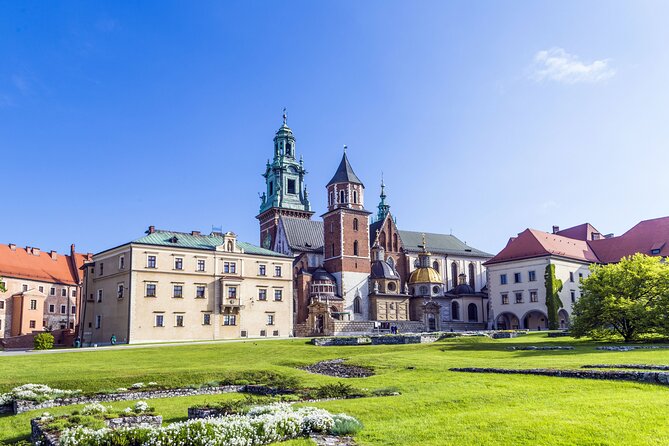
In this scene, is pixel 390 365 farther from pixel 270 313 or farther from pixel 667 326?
pixel 270 313

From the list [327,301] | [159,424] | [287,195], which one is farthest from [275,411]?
[287,195]

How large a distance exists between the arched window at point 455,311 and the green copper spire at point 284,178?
2801 centimetres

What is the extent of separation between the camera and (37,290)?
76562 mm

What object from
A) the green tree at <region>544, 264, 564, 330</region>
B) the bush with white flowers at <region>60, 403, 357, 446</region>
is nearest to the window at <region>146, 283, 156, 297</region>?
the green tree at <region>544, 264, 564, 330</region>

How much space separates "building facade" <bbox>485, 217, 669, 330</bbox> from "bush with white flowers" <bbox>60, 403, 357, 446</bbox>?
204 ft

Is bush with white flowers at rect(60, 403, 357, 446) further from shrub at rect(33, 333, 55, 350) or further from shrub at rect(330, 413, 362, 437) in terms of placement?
shrub at rect(33, 333, 55, 350)

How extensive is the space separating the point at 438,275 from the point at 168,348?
50949 millimetres

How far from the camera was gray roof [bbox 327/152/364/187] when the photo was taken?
263 ft

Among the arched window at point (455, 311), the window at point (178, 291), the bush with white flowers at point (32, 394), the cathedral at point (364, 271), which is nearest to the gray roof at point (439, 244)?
the cathedral at point (364, 271)

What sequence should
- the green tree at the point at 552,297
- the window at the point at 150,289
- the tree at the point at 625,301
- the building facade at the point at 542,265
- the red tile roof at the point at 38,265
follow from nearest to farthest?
the tree at the point at 625,301
the window at the point at 150,289
the green tree at the point at 552,297
the building facade at the point at 542,265
the red tile roof at the point at 38,265

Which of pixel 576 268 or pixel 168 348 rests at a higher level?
pixel 576 268

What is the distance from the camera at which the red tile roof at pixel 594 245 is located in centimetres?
7300

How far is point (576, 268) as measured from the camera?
74750 millimetres

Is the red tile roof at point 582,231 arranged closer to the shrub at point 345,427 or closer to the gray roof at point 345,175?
the gray roof at point 345,175
